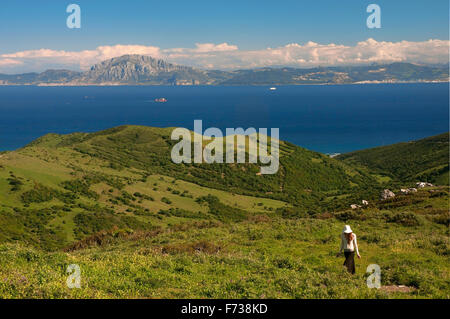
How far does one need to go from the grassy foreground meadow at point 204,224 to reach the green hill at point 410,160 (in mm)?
759

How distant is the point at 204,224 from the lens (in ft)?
106

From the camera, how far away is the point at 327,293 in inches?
430

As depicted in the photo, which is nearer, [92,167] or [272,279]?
[272,279]

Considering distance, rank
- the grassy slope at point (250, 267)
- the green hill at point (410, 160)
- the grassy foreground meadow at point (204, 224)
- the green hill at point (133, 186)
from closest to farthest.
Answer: the grassy slope at point (250, 267), the grassy foreground meadow at point (204, 224), the green hill at point (133, 186), the green hill at point (410, 160)

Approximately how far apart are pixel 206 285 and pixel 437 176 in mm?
109932

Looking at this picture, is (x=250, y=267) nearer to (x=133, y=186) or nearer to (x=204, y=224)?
(x=204, y=224)

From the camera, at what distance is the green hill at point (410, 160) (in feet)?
359

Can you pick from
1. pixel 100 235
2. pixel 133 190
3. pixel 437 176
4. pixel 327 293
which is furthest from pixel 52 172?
pixel 437 176

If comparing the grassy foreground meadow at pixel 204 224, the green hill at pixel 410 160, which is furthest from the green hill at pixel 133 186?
the green hill at pixel 410 160

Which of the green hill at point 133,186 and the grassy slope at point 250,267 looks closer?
the grassy slope at point 250,267

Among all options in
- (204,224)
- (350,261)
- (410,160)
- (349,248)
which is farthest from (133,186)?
(410,160)

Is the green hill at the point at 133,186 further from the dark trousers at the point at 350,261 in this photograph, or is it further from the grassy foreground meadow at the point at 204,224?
the dark trousers at the point at 350,261

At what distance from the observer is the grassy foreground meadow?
12.0 meters
